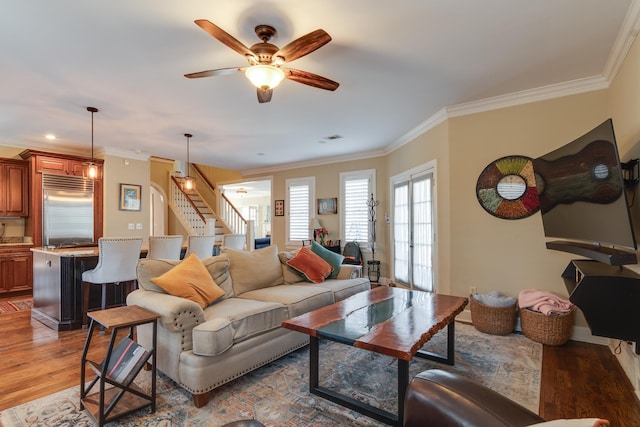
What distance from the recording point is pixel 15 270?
17.8ft

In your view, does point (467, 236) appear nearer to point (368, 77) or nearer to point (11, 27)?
point (368, 77)

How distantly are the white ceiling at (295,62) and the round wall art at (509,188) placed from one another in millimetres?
787

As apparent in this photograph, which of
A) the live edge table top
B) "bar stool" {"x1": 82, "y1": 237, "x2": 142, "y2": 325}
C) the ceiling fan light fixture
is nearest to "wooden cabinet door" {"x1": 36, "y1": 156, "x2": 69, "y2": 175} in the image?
"bar stool" {"x1": 82, "y1": 237, "x2": 142, "y2": 325}

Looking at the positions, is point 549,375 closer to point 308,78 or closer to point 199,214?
point 308,78

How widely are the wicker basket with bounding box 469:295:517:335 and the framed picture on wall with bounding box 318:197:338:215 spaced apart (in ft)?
12.2

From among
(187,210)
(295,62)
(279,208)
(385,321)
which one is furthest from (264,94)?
(187,210)

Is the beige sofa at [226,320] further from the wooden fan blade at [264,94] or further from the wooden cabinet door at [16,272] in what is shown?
the wooden cabinet door at [16,272]

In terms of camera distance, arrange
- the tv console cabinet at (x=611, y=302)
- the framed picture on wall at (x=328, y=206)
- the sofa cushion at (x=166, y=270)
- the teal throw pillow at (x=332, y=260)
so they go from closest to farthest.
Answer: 1. the tv console cabinet at (x=611, y=302)
2. the sofa cushion at (x=166, y=270)
3. the teal throw pillow at (x=332, y=260)
4. the framed picture on wall at (x=328, y=206)

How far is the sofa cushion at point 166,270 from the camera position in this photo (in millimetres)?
2699

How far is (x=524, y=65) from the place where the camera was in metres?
2.96

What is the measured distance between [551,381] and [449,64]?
2.73 metres

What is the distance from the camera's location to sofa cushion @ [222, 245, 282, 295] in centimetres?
337

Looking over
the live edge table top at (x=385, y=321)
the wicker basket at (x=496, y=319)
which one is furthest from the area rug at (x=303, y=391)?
the live edge table top at (x=385, y=321)

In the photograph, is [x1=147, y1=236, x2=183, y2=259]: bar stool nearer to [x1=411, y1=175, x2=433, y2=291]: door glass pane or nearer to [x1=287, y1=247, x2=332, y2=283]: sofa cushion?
[x1=287, y1=247, x2=332, y2=283]: sofa cushion
